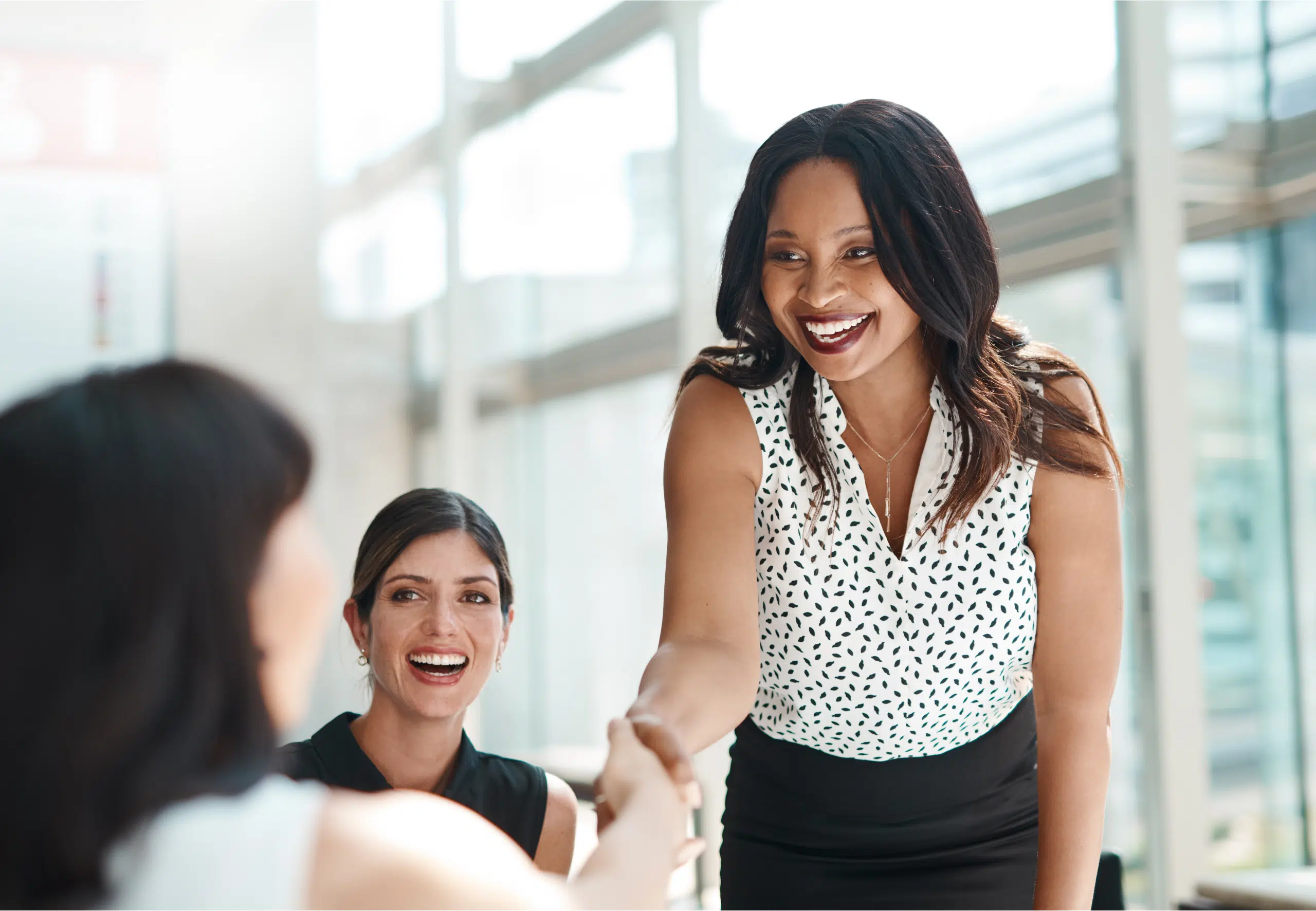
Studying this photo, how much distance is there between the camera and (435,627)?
1762 millimetres

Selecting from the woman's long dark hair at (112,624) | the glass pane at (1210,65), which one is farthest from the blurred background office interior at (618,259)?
the woman's long dark hair at (112,624)

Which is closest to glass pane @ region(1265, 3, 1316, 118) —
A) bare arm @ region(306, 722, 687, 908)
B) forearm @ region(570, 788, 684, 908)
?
forearm @ region(570, 788, 684, 908)

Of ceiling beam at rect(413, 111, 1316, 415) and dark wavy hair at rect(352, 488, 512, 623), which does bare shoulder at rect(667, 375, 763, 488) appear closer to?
dark wavy hair at rect(352, 488, 512, 623)

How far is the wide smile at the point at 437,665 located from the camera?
5.73 ft

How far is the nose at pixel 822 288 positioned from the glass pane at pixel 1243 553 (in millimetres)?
2030

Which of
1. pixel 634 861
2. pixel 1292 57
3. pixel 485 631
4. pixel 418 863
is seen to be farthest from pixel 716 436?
pixel 1292 57

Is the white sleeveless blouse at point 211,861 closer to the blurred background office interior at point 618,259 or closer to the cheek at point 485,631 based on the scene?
A: the blurred background office interior at point 618,259

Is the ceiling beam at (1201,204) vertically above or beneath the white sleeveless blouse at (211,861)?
above

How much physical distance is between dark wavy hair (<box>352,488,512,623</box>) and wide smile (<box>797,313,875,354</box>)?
0.56 meters

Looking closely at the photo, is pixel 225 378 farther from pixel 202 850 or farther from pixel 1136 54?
pixel 1136 54

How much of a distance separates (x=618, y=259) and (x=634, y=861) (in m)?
3.94

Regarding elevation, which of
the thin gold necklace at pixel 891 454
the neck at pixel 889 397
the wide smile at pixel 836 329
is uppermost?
the wide smile at pixel 836 329

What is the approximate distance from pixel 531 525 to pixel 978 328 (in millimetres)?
3958

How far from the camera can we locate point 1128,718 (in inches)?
132
